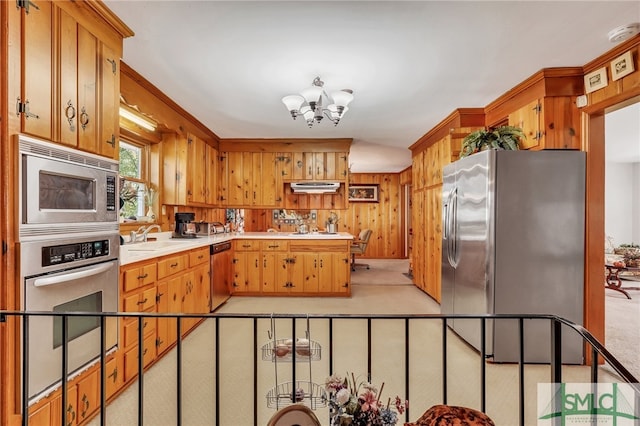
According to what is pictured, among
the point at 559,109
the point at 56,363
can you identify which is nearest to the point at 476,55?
the point at 559,109

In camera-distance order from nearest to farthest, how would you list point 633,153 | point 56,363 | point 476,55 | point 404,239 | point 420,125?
1. point 56,363
2. point 476,55
3. point 420,125
4. point 633,153
5. point 404,239

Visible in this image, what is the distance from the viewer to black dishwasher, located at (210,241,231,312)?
3961 mm

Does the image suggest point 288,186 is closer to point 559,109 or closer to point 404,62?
point 404,62

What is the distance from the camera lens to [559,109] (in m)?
2.79

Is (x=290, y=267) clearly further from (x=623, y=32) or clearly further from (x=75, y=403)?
(x=623, y=32)

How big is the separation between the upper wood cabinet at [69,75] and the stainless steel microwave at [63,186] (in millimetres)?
72

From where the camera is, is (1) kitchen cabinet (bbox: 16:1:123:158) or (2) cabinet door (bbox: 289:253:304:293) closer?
(1) kitchen cabinet (bbox: 16:1:123:158)

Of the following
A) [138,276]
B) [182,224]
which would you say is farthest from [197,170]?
[138,276]

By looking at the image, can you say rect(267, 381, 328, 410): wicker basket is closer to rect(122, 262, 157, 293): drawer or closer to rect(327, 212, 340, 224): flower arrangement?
rect(122, 262, 157, 293): drawer

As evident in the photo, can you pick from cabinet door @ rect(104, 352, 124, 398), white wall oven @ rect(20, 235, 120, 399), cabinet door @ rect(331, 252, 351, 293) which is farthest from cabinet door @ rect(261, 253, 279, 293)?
white wall oven @ rect(20, 235, 120, 399)

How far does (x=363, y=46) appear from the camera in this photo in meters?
2.32

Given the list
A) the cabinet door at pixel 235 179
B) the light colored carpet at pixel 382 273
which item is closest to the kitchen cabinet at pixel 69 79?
the cabinet door at pixel 235 179

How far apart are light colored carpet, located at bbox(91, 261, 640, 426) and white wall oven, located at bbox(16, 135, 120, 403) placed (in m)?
0.60

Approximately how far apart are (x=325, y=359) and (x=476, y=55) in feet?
9.06
